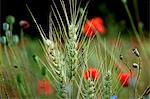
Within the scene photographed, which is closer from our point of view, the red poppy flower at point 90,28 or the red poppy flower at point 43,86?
the red poppy flower at point 90,28

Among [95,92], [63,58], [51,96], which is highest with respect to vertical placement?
[63,58]

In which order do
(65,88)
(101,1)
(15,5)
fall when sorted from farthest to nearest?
(101,1) < (15,5) < (65,88)

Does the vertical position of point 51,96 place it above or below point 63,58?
below

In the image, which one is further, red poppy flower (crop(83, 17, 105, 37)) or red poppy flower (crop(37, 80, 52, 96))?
red poppy flower (crop(37, 80, 52, 96))

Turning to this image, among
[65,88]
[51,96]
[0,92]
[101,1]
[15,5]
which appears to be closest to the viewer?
[65,88]

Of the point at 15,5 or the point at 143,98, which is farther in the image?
the point at 15,5

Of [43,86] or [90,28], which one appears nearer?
[90,28]

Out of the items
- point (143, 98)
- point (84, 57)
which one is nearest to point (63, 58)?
point (84, 57)

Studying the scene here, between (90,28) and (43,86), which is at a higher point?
(90,28)

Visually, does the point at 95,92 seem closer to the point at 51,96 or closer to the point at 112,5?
the point at 51,96

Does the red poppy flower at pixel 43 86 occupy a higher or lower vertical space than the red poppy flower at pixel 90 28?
lower

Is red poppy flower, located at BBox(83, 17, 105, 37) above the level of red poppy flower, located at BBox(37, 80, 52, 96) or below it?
above
